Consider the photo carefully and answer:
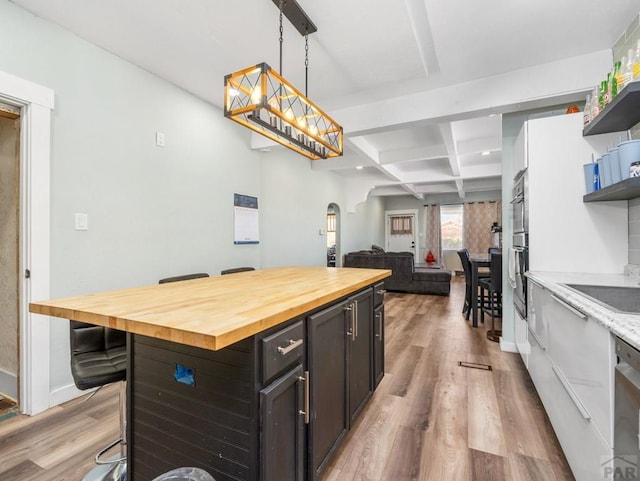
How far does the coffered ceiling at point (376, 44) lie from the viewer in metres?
1.98

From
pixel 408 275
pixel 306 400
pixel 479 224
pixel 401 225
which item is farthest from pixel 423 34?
pixel 401 225

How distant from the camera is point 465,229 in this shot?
9070mm

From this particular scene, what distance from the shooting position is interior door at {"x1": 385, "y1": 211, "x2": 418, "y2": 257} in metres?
9.93

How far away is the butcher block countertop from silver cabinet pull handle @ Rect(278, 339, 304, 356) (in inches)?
3.9

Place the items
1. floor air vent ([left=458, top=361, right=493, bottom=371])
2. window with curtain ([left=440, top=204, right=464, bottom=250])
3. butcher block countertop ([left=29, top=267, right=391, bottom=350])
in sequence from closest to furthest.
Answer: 1. butcher block countertop ([left=29, top=267, right=391, bottom=350])
2. floor air vent ([left=458, top=361, right=493, bottom=371])
3. window with curtain ([left=440, top=204, right=464, bottom=250])

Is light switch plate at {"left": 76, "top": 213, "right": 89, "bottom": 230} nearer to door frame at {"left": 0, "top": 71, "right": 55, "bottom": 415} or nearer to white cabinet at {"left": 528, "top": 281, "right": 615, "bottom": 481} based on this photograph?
door frame at {"left": 0, "top": 71, "right": 55, "bottom": 415}

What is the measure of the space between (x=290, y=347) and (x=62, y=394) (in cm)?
211

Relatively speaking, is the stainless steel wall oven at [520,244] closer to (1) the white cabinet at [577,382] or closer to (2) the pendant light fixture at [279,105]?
(1) the white cabinet at [577,382]

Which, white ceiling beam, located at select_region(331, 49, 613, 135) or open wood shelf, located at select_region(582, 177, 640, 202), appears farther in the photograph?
white ceiling beam, located at select_region(331, 49, 613, 135)

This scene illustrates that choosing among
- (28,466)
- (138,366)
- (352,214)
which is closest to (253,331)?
(138,366)

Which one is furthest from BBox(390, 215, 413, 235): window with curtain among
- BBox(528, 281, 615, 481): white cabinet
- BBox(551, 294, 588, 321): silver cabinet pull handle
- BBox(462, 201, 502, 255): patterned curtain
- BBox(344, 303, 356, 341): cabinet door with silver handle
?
BBox(344, 303, 356, 341): cabinet door with silver handle

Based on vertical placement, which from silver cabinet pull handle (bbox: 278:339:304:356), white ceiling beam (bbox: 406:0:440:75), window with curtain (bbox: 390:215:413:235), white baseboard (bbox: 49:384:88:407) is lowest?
white baseboard (bbox: 49:384:88:407)

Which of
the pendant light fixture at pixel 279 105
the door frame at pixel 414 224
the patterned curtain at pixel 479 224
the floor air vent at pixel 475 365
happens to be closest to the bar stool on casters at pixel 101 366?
the pendant light fixture at pixel 279 105

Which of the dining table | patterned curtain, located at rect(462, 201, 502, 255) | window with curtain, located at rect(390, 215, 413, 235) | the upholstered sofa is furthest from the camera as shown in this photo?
window with curtain, located at rect(390, 215, 413, 235)
